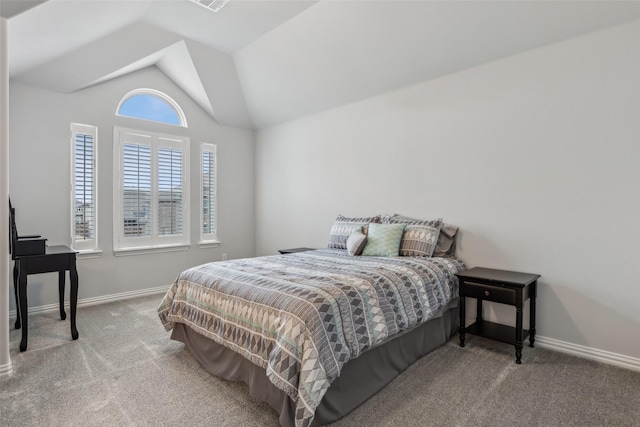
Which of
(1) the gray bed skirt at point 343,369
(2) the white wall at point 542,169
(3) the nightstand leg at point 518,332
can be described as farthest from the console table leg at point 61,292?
(3) the nightstand leg at point 518,332

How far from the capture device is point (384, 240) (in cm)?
338

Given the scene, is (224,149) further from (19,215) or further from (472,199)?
(472,199)

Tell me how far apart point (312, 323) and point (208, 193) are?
3886mm

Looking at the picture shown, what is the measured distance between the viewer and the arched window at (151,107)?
4.41m

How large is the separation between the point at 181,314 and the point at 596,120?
361cm

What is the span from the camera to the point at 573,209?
2.74 metres

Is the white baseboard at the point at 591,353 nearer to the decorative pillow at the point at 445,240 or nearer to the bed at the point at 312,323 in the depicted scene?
the bed at the point at 312,323

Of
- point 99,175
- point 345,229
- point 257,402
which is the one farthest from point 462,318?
point 99,175

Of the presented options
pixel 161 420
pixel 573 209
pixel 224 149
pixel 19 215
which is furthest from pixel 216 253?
pixel 573 209

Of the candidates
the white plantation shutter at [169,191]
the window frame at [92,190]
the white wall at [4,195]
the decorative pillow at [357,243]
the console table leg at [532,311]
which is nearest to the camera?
the white wall at [4,195]

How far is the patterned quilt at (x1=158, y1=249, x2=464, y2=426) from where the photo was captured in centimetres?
176

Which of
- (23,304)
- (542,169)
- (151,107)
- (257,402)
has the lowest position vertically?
(257,402)

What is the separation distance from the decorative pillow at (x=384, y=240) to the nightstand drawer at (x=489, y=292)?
724 millimetres

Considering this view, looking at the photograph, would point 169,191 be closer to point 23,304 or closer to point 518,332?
point 23,304
